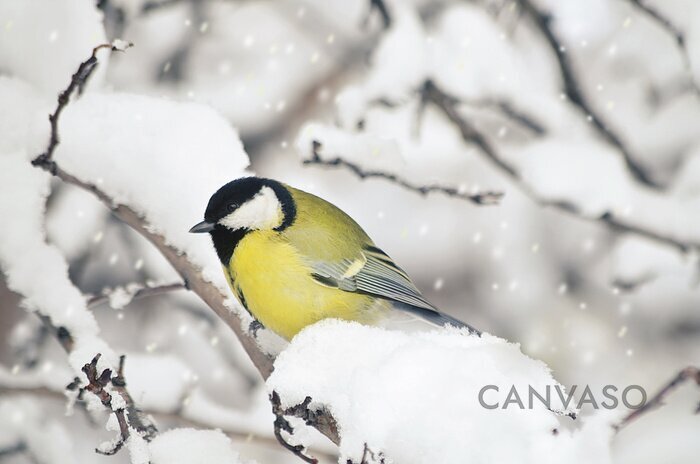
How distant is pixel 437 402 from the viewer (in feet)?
3.21

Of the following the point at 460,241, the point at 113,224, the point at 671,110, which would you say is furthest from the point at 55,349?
the point at 671,110

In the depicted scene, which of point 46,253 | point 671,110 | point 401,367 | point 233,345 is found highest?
point 671,110

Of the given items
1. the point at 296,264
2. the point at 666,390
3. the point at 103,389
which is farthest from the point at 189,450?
the point at 666,390

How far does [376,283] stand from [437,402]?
745 millimetres

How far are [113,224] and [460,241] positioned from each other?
1361 millimetres

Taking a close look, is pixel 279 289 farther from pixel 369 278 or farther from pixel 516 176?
pixel 516 176

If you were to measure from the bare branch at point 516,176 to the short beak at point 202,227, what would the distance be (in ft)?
2.74

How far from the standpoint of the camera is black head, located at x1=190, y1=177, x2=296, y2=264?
5.22ft

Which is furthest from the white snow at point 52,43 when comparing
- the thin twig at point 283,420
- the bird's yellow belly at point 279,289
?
the thin twig at point 283,420

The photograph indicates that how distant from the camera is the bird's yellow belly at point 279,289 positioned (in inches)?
61.6

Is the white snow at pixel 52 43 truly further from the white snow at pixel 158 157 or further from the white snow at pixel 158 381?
the white snow at pixel 158 381

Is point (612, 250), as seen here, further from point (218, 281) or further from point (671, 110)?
point (218, 281)

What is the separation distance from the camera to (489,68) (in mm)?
2559

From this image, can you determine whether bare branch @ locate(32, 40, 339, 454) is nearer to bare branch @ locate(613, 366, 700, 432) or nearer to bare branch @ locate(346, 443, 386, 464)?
bare branch @ locate(346, 443, 386, 464)
